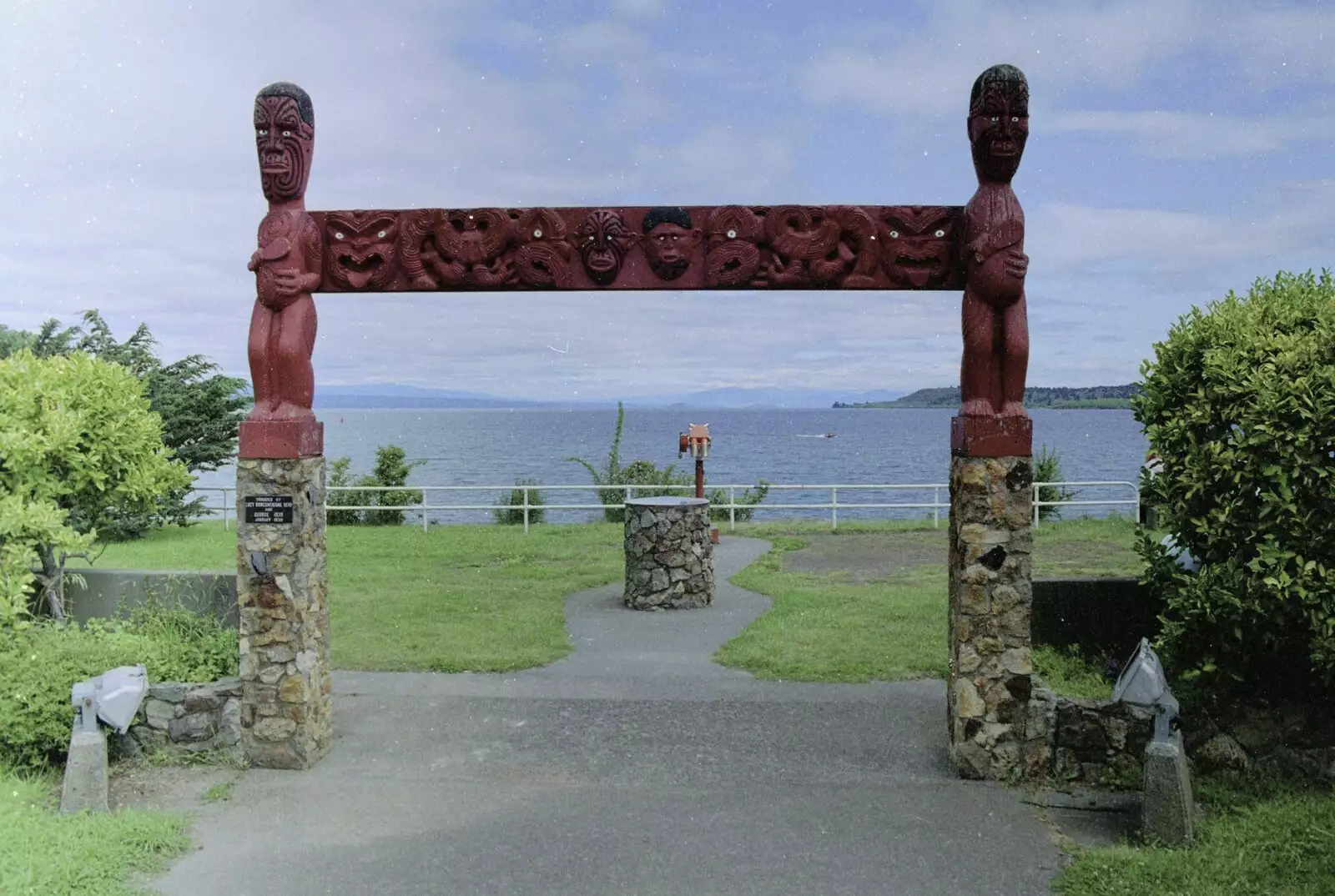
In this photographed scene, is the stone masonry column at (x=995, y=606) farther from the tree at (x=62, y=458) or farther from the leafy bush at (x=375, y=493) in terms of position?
the leafy bush at (x=375, y=493)

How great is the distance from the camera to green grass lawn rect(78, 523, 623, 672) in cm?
892

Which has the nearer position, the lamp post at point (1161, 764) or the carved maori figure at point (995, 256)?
the lamp post at point (1161, 764)

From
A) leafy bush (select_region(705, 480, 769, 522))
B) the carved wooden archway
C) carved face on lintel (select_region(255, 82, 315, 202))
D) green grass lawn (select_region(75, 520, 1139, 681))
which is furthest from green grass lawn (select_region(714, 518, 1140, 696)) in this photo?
carved face on lintel (select_region(255, 82, 315, 202))

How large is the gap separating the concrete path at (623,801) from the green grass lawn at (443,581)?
3.04 ft

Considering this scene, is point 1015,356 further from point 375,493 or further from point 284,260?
point 375,493

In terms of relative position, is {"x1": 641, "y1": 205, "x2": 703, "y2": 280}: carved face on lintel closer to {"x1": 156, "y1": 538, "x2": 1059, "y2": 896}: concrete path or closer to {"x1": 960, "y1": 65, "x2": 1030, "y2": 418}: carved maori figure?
{"x1": 960, "y1": 65, "x2": 1030, "y2": 418}: carved maori figure

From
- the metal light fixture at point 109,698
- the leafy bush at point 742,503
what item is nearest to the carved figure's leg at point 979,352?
the metal light fixture at point 109,698

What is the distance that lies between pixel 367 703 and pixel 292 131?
3.95 metres

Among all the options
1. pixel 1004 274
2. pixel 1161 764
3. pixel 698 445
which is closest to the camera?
pixel 1161 764

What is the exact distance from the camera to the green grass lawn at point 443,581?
351 inches

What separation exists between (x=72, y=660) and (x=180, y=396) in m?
10.9

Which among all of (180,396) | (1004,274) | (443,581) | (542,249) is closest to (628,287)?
(542,249)

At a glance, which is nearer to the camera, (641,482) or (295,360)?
(295,360)

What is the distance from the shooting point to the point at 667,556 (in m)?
10.6
